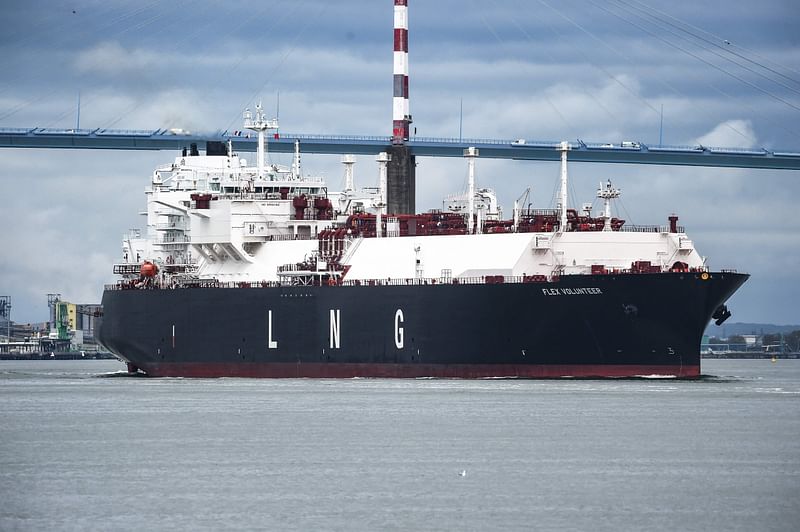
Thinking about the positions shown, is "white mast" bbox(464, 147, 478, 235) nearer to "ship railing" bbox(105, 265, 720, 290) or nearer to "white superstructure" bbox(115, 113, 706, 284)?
"white superstructure" bbox(115, 113, 706, 284)

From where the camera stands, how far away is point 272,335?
2270 inches

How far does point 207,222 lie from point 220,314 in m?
4.11

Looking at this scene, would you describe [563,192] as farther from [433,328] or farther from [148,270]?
[148,270]

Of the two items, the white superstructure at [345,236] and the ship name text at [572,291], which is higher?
the white superstructure at [345,236]

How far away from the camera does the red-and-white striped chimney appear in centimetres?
7019

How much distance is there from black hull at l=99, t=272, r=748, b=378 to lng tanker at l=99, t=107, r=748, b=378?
5 centimetres

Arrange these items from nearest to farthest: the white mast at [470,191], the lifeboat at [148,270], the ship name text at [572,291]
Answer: the ship name text at [572,291] → the white mast at [470,191] → the lifeboat at [148,270]

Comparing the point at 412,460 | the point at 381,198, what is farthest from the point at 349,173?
the point at 412,460

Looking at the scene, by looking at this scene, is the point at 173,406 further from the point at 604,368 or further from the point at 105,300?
the point at 105,300

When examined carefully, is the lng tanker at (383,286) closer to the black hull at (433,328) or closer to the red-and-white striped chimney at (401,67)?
the black hull at (433,328)

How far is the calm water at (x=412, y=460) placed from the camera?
26.1 metres

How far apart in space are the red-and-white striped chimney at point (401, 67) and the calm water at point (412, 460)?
2511 cm

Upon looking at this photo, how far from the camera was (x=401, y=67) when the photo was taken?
7112 centimetres

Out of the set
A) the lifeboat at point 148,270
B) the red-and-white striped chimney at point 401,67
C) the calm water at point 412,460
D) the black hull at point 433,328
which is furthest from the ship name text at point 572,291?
the red-and-white striped chimney at point 401,67
